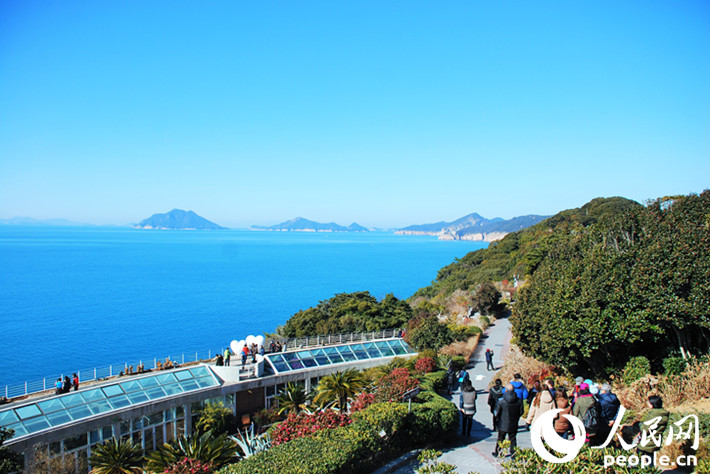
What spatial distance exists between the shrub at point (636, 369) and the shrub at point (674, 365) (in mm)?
475

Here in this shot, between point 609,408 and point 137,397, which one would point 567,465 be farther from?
point 137,397

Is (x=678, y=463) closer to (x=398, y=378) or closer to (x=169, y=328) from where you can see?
(x=398, y=378)

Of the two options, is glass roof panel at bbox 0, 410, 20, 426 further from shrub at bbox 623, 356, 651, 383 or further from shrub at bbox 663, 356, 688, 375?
shrub at bbox 663, 356, 688, 375

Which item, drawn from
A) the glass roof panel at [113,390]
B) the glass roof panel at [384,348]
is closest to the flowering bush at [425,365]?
the glass roof panel at [384,348]

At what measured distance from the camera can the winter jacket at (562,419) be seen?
7797 millimetres

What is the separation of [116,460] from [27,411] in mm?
3711

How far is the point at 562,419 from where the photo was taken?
7.82m

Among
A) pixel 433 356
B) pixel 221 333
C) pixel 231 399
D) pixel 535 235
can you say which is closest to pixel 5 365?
pixel 221 333

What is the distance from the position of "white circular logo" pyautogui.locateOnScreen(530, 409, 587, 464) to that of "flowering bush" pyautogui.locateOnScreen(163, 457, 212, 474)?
6.14m

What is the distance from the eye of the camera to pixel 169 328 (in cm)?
5469

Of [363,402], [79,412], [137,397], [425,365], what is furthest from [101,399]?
[425,365]

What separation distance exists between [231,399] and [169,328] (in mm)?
41427

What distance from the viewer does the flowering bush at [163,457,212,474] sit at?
892cm

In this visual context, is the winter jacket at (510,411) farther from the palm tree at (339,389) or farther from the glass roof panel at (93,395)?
the glass roof panel at (93,395)
